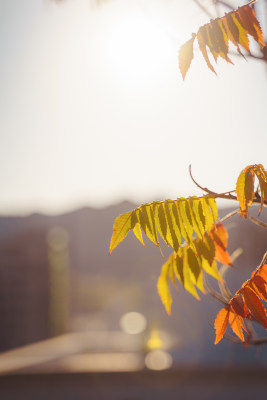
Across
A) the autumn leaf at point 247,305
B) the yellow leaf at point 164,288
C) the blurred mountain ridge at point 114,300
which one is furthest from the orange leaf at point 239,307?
the blurred mountain ridge at point 114,300

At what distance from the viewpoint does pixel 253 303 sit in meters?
1.94

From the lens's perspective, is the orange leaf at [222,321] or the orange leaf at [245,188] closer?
the orange leaf at [245,188]

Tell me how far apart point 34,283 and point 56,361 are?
18.1ft

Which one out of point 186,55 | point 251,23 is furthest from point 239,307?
point 251,23

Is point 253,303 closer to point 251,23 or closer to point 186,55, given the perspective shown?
point 186,55

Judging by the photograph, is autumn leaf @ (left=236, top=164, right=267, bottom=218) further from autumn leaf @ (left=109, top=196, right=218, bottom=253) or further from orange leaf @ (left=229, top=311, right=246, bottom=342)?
orange leaf @ (left=229, top=311, right=246, bottom=342)

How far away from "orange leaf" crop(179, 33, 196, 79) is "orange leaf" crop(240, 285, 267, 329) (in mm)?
1055

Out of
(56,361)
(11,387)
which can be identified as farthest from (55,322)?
(11,387)

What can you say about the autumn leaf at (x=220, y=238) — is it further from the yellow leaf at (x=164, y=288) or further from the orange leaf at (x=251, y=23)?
the orange leaf at (x=251, y=23)

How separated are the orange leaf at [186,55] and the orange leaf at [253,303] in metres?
1.05

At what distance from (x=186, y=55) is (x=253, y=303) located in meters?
1.19

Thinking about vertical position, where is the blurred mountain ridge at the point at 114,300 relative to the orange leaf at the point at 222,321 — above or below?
above

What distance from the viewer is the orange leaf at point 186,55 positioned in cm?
192

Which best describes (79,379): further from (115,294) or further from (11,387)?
(115,294)
